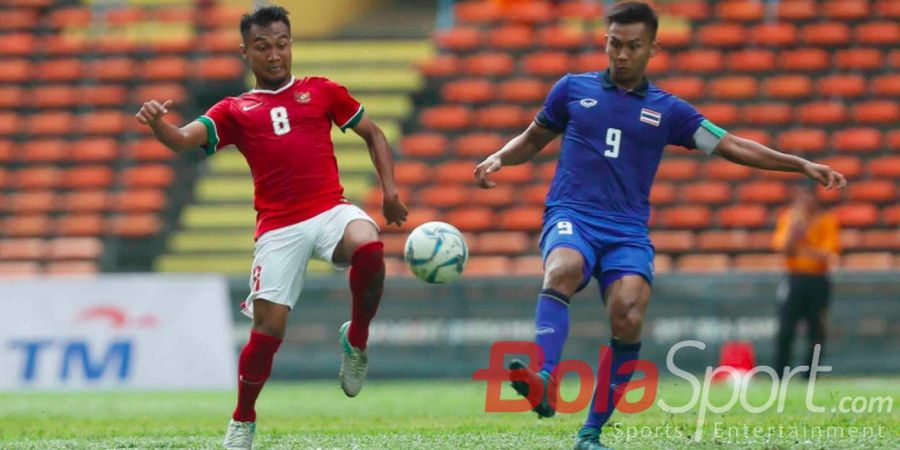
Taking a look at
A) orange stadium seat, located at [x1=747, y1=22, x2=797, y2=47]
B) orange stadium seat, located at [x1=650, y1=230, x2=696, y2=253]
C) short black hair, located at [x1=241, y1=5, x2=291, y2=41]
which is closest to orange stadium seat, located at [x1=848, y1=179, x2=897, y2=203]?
orange stadium seat, located at [x1=650, y1=230, x2=696, y2=253]

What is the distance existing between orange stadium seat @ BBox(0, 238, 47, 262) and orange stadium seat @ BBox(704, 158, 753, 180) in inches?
320

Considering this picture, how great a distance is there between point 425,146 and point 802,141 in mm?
4601

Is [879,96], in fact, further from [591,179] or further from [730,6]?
[591,179]

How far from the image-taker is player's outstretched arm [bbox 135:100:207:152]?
6996 mm

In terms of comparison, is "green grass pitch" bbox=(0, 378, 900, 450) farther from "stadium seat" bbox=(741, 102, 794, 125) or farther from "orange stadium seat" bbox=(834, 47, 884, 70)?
"orange stadium seat" bbox=(834, 47, 884, 70)

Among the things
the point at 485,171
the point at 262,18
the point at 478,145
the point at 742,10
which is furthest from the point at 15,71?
the point at 485,171

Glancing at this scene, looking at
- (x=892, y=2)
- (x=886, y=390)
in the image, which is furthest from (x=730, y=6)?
(x=886, y=390)

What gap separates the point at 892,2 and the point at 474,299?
7483 mm

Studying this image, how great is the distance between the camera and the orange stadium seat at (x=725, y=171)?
1786 centimetres

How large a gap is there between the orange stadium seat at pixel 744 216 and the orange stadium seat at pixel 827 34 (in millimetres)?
2687

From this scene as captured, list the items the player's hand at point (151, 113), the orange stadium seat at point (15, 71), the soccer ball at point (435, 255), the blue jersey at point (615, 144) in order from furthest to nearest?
the orange stadium seat at point (15, 71) < the soccer ball at point (435, 255) < the blue jersey at point (615, 144) < the player's hand at point (151, 113)

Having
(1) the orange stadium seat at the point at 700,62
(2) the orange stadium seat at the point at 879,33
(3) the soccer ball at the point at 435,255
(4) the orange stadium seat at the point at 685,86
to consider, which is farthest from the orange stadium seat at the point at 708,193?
(3) the soccer ball at the point at 435,255

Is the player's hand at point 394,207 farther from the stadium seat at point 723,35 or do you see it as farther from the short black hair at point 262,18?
the stadium seat at point 723,35

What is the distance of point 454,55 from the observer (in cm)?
1983
